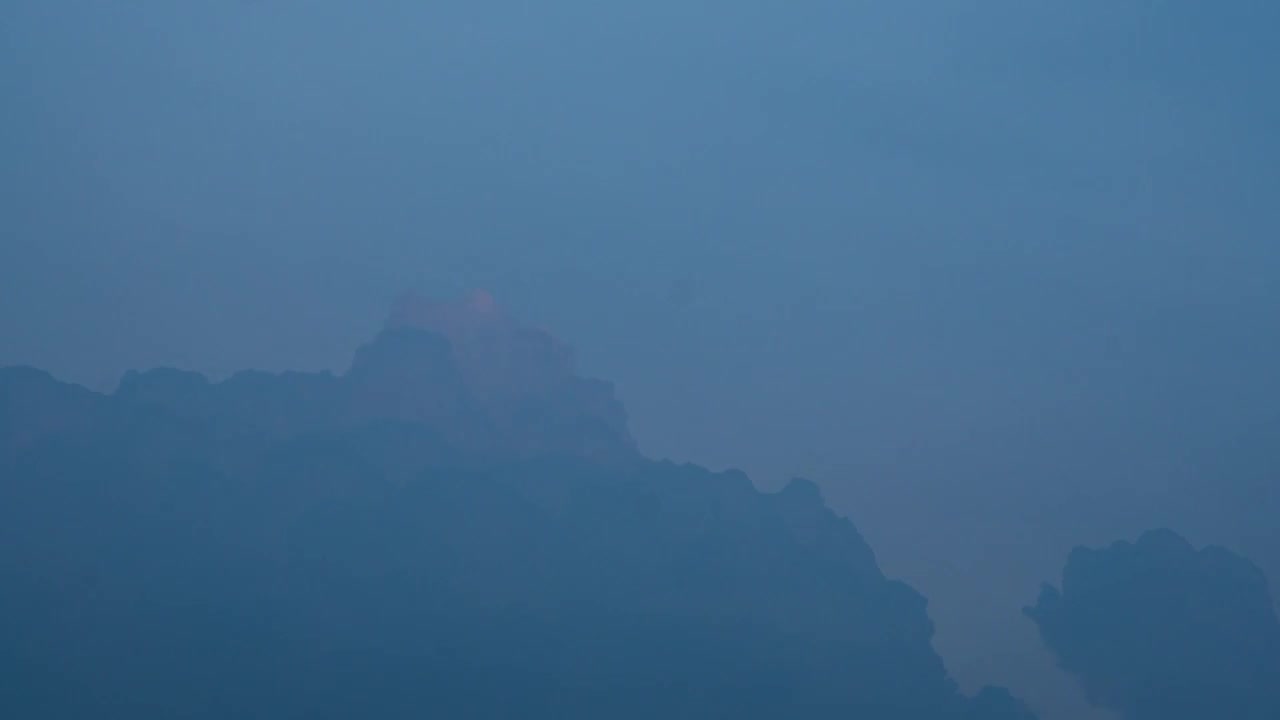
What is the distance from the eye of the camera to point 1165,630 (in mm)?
6449

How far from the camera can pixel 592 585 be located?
6.17 metres

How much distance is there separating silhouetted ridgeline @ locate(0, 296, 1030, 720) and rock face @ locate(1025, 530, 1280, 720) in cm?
45

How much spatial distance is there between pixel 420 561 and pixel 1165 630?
11.2 ft

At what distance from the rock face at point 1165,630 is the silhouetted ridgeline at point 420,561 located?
1.48ft

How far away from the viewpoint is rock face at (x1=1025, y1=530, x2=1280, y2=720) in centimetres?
636

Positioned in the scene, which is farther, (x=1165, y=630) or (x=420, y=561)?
(x=1165, y=630)

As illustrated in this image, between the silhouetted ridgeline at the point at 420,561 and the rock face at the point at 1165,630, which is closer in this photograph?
the silhouetted ridgeline at the point at 420,561

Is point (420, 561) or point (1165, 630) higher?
point (420, 561)

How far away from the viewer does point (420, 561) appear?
238 inches

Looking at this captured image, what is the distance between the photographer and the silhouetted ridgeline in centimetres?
586

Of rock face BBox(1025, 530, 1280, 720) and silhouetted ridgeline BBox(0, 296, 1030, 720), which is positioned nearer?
silhouetted ridgeline BBox(0, 296, 1030, 720)

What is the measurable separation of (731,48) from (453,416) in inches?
90.8

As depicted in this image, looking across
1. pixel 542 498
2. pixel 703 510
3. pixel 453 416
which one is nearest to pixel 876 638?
pixel 703 510

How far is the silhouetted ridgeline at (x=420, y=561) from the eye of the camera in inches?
231
